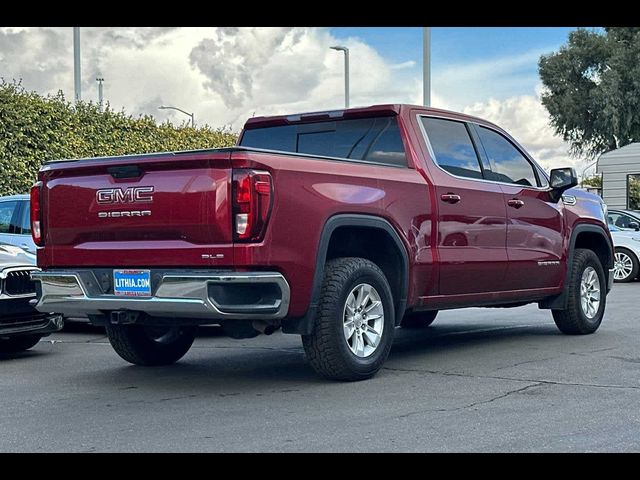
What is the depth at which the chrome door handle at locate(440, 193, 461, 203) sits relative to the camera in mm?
7868

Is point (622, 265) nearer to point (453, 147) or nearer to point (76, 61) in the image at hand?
point (453, 147)

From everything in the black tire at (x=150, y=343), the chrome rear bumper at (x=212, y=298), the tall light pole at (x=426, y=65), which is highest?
the tall light pole at (x=426, y=65)

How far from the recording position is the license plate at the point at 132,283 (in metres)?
6.54

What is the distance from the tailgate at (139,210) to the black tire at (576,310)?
14.9 feet

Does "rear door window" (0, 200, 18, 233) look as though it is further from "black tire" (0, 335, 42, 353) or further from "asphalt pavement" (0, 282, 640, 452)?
"black tire" (0, 335, 42, 353)

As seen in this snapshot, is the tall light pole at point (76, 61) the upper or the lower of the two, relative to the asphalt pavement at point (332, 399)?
upper

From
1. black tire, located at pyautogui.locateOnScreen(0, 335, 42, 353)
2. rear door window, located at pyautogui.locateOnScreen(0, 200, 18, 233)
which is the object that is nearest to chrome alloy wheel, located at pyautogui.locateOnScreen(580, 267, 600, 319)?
black tire, located at pyautogui.locateOnScreen(0, 335, 42, 353)

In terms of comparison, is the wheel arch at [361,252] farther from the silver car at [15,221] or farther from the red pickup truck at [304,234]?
the silver car at [15,221]

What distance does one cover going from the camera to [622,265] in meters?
18.9

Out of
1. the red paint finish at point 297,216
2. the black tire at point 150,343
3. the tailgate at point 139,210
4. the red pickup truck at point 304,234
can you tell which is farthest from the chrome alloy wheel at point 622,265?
the tailgate at point 139,210
